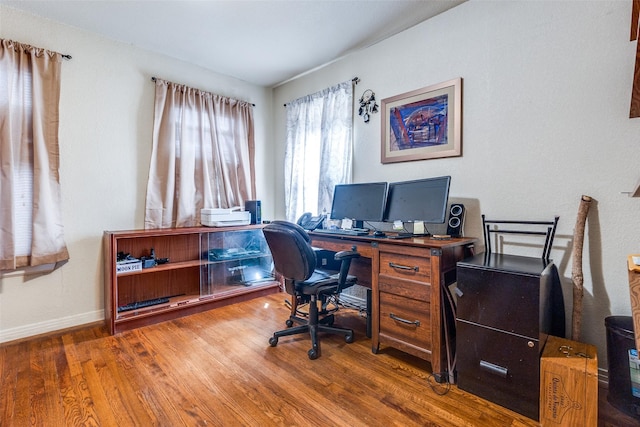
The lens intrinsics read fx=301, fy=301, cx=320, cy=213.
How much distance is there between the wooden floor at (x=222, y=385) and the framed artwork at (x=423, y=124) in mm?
1566

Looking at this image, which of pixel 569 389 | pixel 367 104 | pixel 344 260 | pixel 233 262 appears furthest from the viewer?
pixel 233 262

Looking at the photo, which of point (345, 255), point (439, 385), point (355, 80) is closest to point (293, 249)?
point (345, 255)

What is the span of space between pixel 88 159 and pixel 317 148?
215cm

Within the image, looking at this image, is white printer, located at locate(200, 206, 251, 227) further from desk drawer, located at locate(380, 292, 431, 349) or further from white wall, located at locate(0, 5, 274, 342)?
desk drawer, located at locate(380, 292, 431, 349)

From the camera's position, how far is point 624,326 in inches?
59.6

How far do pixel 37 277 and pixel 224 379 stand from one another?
6.22ft

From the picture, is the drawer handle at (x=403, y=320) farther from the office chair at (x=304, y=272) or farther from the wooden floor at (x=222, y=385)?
the office chair at (x=304, y=272)

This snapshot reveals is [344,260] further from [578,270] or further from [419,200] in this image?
[578,270]

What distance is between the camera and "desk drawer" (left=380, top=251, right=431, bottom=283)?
71.7 inches

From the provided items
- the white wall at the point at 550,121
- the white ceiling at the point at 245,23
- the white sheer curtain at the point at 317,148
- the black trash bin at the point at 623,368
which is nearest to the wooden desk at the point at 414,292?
the white wall at the point at 550,121

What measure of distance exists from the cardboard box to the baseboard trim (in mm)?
3317

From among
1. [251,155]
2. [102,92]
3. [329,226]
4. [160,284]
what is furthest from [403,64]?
[160,284]

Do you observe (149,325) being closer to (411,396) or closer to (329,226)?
(329,226)

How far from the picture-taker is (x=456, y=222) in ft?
7.27
